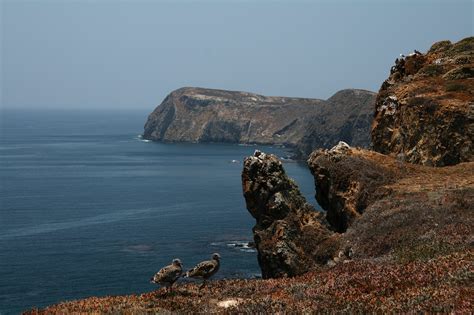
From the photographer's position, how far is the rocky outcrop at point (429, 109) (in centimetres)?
5100

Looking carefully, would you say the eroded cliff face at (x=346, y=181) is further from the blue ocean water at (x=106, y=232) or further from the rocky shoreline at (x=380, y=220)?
the blue ocean water at (x=106, y=232)

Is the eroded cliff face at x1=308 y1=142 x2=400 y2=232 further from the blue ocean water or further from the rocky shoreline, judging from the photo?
the blue ocean water

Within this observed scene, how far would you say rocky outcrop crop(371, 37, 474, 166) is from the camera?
51000mm

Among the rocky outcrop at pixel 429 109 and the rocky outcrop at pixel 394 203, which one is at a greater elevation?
the rocky outcrop at pixel 429 109

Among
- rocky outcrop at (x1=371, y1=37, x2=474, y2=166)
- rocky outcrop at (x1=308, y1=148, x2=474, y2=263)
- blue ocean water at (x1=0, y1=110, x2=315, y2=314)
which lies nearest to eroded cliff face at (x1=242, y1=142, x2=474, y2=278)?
rocky outcrop at (x1=308, y1=148, x2=474, y2=263)

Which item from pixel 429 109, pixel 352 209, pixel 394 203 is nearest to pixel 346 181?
pixel 352 209

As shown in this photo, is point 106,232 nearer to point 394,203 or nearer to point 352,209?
point 352,209

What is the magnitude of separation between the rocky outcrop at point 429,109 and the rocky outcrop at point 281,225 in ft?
57.3

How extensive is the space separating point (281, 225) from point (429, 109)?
79.6ft

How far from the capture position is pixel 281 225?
38250mm

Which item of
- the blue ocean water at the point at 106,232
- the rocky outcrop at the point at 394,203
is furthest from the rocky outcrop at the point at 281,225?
the blue ocean water at the point at 106,232

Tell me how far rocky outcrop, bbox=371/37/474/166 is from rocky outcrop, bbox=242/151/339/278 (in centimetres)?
1746

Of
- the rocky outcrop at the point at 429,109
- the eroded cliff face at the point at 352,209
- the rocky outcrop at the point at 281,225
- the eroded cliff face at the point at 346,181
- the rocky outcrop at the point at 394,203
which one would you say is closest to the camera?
the rocky outcrop at the point at 394,203

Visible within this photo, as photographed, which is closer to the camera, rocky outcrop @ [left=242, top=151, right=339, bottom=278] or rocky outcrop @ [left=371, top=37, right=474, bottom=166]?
rocky outcrop @ [left=242, top=151, right=339, bottom=278]
